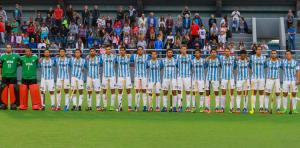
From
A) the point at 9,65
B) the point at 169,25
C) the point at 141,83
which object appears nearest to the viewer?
the point at 141,83

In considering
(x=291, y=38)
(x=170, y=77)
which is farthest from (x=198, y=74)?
(x=291, y=38)

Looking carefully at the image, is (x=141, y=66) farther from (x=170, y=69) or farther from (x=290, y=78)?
(x=290, y=78)

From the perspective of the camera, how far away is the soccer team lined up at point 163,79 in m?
23.2

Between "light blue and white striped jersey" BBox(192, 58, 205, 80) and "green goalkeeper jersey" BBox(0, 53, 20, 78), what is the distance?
5.66 meters

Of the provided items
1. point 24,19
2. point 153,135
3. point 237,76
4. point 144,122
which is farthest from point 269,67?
point 24,19

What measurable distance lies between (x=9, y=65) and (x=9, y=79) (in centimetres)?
45

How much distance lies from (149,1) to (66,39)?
25.4 feet

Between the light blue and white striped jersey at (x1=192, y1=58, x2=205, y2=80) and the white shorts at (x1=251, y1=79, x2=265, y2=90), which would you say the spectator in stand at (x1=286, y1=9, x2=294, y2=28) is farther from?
the light blue and white striped jersey at (x1=192, y1=58, x2=205, y2=80)

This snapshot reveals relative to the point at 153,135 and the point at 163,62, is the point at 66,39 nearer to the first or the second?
the point at 163,62

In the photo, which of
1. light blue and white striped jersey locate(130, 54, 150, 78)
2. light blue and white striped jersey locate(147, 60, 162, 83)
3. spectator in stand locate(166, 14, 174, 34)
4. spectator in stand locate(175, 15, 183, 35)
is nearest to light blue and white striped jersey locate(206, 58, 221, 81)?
light blue and white striped jersey locate(147, 60, 162, 83)

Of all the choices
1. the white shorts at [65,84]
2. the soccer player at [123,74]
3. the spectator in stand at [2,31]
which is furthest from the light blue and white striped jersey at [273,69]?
the spectator in stand at [2,31]

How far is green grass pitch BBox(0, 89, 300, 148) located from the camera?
16.4m

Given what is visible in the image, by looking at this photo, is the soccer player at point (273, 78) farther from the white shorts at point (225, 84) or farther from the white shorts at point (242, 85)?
the white shorts at point (225, 84)

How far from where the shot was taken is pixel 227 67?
23.1 meters
